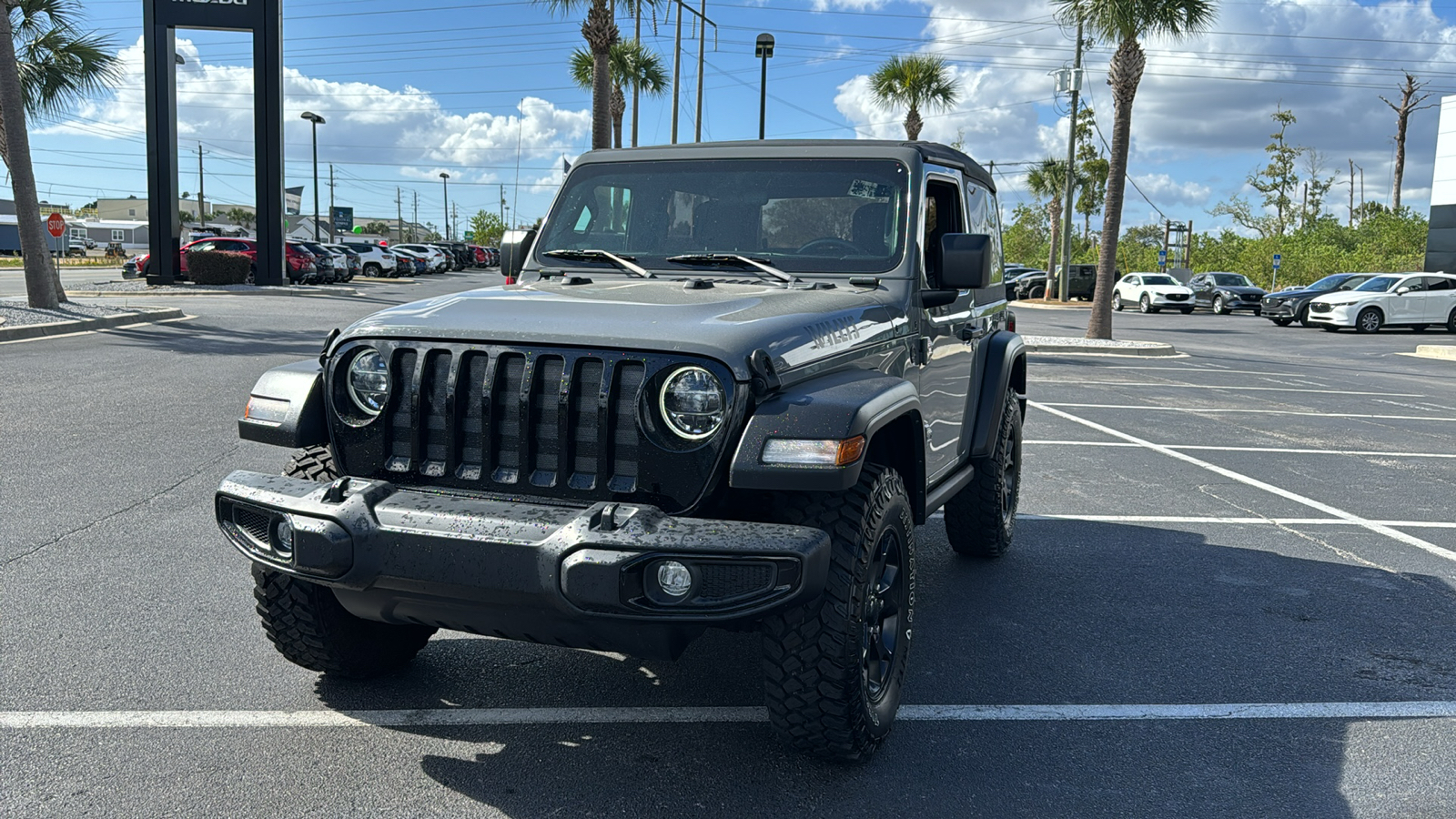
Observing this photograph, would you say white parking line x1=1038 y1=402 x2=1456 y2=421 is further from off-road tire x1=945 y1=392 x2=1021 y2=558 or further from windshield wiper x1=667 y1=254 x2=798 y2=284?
windshield wiper x1=667 y1=254 x2=798 y2=284

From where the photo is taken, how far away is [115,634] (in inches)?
179

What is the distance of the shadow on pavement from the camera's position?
3.40 metres

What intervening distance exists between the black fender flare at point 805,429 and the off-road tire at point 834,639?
6.4 inches

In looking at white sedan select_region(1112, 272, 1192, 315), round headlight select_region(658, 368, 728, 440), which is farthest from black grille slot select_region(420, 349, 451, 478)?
white sedan select_region(1112, 272, 1192, 315)

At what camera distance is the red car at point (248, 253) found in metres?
34.6

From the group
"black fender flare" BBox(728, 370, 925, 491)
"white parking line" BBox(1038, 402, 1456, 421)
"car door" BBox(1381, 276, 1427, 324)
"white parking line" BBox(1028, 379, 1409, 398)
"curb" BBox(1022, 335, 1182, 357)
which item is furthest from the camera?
"car door" BBox(1381, 276, 1427, 324)

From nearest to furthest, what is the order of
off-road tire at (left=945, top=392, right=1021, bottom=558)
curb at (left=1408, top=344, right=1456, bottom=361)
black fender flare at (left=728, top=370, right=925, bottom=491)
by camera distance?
black fender flare at (left=728, top=370, right=925, bottom=491), off-road tire at (left=945, top=392, right=1021, bottom=558), curb at (left=1408, top=344, right=1456, bottom=361)

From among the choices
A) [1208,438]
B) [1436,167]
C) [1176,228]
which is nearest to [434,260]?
[1436,167]

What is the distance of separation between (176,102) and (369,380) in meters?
33.6

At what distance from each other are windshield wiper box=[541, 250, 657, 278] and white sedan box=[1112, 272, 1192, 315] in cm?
3917

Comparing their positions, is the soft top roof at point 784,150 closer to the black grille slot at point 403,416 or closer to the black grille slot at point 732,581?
the black grille slot at point 403,416

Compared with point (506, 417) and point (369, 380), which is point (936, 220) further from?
point (369, 380)

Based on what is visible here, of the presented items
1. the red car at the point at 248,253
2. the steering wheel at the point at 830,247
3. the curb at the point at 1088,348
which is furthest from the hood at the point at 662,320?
the red car at the point at 248,253

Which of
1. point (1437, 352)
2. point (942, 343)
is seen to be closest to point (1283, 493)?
point (942, 343)
